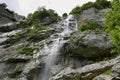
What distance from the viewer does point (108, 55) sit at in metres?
35.9

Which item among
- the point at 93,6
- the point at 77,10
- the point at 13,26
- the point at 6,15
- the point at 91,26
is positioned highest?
the point at 93,6

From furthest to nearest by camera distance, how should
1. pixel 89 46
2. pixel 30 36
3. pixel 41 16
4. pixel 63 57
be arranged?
pixel 41 16, pixel 30 36, pixel 63 57, pixel 89 46

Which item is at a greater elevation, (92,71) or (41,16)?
(41,16)

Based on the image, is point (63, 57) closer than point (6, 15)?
Yes

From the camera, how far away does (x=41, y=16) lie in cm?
6291

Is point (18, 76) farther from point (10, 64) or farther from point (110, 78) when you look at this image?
Result: point (110, 78)

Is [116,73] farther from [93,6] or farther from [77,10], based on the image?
[77,10]

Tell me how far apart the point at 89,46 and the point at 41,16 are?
94.7ft

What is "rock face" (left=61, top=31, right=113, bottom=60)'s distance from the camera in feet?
117

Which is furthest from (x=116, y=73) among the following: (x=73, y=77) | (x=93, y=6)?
(x=93, y=6)

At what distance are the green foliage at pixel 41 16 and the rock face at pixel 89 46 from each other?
23.6 m

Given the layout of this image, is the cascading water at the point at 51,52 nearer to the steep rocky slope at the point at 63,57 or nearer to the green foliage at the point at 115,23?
the steep rocky slope at the point at 63,57

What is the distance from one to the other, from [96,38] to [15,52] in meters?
13.5

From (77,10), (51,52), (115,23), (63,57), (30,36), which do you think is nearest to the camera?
(115,23)
